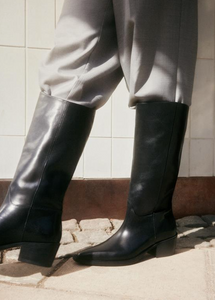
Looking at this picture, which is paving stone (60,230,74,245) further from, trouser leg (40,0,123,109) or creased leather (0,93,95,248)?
trouser leg (40,0,123,109)

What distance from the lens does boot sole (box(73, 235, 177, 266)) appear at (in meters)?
1.05

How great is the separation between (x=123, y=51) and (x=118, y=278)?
67cm

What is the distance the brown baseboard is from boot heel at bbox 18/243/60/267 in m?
0.61

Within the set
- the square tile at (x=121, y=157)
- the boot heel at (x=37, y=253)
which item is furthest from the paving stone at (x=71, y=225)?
the boot heel at (x=37, y=253)

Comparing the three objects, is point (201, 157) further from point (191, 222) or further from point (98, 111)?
point (98, 111)

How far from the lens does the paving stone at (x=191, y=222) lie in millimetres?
1515

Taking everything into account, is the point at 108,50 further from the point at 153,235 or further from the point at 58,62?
the point at 153,235

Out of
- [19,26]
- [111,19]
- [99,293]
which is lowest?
[99,293]

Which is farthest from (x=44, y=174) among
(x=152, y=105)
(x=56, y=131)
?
(x=152, y=105)

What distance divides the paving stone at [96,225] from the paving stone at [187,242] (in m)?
0.32

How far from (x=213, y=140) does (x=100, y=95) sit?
834 millimetres

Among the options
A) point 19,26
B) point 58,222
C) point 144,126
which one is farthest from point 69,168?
point 19,26

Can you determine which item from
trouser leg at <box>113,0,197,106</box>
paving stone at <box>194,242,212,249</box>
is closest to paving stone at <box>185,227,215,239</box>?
paving stone at <box>194,242,212,249</box>

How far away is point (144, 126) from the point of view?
109 cm
